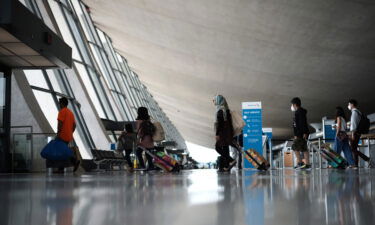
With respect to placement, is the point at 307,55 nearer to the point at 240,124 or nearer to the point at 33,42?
the point at 240,124

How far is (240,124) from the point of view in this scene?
9266mm

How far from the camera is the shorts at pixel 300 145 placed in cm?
995

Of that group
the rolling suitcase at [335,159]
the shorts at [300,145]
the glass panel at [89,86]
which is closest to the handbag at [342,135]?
the rolling suitcase at [335,159]

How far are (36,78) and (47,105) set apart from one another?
0.90 m

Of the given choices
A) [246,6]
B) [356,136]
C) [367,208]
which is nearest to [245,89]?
[246,6]

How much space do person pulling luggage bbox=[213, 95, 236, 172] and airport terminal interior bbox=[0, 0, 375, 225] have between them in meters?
0.02

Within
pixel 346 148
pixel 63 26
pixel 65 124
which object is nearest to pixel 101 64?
pixel 63 26

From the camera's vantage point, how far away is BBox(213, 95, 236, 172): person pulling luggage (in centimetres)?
887

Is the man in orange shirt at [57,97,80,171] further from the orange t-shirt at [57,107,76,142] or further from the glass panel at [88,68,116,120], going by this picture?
the glass panel at [88,68,116,120]

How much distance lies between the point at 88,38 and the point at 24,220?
22861mm

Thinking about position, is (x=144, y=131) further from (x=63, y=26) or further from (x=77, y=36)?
(x=77, y=36)

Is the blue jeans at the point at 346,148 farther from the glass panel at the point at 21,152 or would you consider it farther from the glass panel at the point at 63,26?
the glass panel at the point at 63,26

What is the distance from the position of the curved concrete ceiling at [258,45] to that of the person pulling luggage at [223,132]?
608 cm

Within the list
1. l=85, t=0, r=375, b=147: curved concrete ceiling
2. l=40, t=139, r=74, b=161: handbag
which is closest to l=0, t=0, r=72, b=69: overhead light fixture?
l=40, t=139, r=74, b=161: handbag
